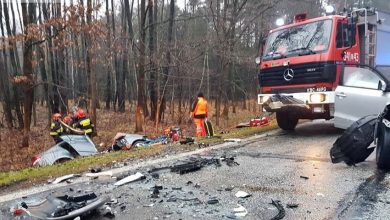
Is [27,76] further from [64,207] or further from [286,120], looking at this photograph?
[64,207]

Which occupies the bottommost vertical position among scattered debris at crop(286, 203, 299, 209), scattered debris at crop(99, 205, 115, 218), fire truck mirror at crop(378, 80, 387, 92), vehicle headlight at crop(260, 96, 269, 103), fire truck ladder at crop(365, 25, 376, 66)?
scattered debris at crop(99, 205, 115, 218)

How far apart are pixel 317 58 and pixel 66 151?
6.06 metres

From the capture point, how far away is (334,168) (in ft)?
19.8

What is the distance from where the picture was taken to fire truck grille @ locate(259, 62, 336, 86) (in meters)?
8.82

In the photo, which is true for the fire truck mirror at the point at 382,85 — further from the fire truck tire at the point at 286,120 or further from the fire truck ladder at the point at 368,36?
the fire truck tire at the point at 286,120

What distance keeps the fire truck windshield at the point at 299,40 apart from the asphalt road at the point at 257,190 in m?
2.93

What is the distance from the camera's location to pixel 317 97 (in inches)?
351

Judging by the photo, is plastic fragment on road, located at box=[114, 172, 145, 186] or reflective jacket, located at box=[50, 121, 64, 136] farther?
reflective jacket, located at box=[50, 121, 64, 136]

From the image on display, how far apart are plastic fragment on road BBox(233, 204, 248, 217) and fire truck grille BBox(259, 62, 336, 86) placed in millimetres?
5424

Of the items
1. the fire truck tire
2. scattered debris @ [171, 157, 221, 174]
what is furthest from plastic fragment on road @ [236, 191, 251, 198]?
the fire truck tire

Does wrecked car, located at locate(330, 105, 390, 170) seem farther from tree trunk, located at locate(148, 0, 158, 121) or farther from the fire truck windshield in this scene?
tree trunk, located at locate(148, 0, 158, 121)

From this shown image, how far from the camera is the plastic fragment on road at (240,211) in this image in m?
4.03

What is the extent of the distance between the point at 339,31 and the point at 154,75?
1254cm

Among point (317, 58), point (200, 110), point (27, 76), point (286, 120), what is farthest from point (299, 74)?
point (27, 76)
